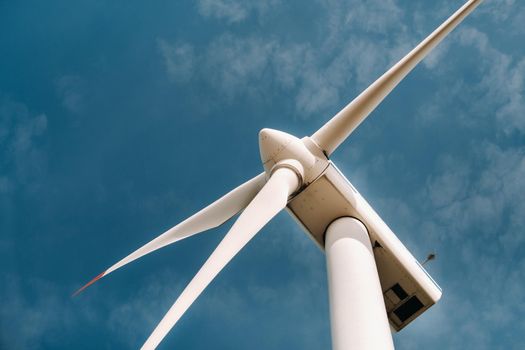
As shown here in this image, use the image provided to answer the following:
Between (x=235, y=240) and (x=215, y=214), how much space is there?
502cm

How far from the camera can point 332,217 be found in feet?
47.1

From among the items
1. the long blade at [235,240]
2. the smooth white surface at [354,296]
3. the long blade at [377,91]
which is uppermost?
the long blade at [377,91]

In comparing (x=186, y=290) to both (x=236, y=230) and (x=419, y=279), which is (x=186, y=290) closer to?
(x=236, y=230)

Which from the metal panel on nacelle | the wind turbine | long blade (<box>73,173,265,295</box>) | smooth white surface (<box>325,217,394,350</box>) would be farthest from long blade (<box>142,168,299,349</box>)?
long blade (<box>73,173,265,295</box>)

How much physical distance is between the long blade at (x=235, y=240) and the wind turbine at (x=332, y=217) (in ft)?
0.08

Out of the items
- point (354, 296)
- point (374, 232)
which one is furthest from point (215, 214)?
point (354, 296)

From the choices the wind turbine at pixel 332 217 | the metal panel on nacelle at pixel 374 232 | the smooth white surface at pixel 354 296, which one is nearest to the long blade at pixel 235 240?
the wind turbine at pixel 332 217

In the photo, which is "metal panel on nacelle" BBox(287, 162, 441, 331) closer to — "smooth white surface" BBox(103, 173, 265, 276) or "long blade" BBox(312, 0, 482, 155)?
"long blade" BBox(312, 0, 482, 155)

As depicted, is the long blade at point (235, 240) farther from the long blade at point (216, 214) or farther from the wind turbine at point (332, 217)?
the long blade at point (216, 214)

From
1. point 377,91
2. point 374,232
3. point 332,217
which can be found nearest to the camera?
point 377,91

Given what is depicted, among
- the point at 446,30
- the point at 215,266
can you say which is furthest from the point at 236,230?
the point at 446,30

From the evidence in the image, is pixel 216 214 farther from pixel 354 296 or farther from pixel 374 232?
pixel 354 296

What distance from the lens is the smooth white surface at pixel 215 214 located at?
15.5m

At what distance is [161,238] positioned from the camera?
1547 centimetres
